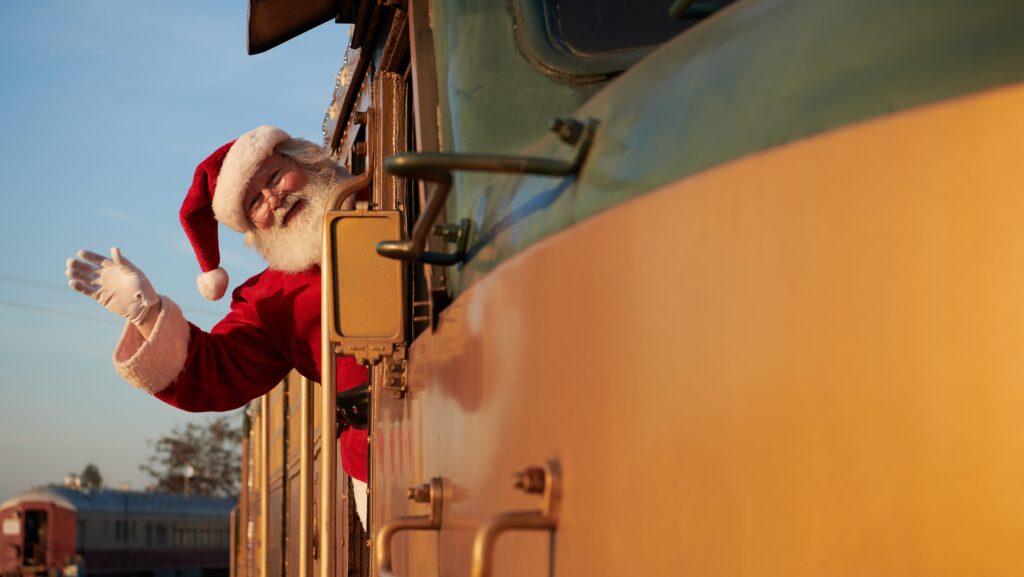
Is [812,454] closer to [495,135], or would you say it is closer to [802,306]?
[802,306]

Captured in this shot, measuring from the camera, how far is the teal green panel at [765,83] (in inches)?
42.8

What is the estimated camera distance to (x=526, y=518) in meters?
1.49

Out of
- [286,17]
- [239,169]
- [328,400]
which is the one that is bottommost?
[328,400]

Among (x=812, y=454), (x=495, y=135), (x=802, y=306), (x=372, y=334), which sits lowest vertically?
(x=812, y=454)

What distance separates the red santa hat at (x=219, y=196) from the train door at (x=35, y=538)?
26849mm

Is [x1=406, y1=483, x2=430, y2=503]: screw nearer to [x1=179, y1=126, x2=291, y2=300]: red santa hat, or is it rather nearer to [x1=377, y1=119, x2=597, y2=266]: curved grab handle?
[x1=377, y1=119, x2=597, y2=266]: curved grab handle

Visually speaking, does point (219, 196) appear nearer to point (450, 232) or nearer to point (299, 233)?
point (299, 233)

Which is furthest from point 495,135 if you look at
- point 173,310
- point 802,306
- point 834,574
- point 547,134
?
point 173,310

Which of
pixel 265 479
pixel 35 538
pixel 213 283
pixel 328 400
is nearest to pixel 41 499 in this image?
pixel 35 538

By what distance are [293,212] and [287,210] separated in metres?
0.02

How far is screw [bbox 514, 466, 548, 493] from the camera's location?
149 centimetres

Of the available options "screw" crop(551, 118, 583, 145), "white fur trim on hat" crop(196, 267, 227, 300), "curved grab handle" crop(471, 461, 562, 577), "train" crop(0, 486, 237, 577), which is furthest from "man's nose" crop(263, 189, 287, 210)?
"train" crop(0, 486, 237, 577)

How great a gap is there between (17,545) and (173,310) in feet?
96.2

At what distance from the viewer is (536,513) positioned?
1498 millimetres
